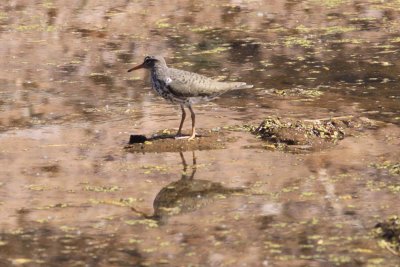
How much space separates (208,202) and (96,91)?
5015mm

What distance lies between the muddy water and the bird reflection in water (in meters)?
0.02

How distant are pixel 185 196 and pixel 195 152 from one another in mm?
1492

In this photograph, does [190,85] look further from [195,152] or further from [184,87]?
[195,152]

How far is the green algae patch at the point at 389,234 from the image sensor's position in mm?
8297

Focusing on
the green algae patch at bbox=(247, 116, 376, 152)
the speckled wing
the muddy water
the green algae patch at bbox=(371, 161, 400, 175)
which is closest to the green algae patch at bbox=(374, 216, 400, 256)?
the muddy water

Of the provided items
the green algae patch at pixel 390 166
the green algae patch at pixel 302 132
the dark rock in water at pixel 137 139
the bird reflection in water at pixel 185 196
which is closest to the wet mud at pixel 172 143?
the dark rock in water at pixel 137 139

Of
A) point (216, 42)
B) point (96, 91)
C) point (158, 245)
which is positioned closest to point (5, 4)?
point (216, 42)

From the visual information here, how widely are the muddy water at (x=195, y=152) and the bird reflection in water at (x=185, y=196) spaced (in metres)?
0.02

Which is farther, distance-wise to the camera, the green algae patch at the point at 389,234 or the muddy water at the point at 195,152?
the muddy water at the point at 195,152

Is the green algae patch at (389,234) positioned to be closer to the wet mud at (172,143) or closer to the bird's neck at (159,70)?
the wet mud at (172,143)

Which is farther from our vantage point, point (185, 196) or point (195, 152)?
point (195, 152)

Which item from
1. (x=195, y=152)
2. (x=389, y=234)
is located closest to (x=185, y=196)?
(x=195, y=152)

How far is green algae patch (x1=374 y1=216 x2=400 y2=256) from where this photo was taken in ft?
27.2

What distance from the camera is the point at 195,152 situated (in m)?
11.3
